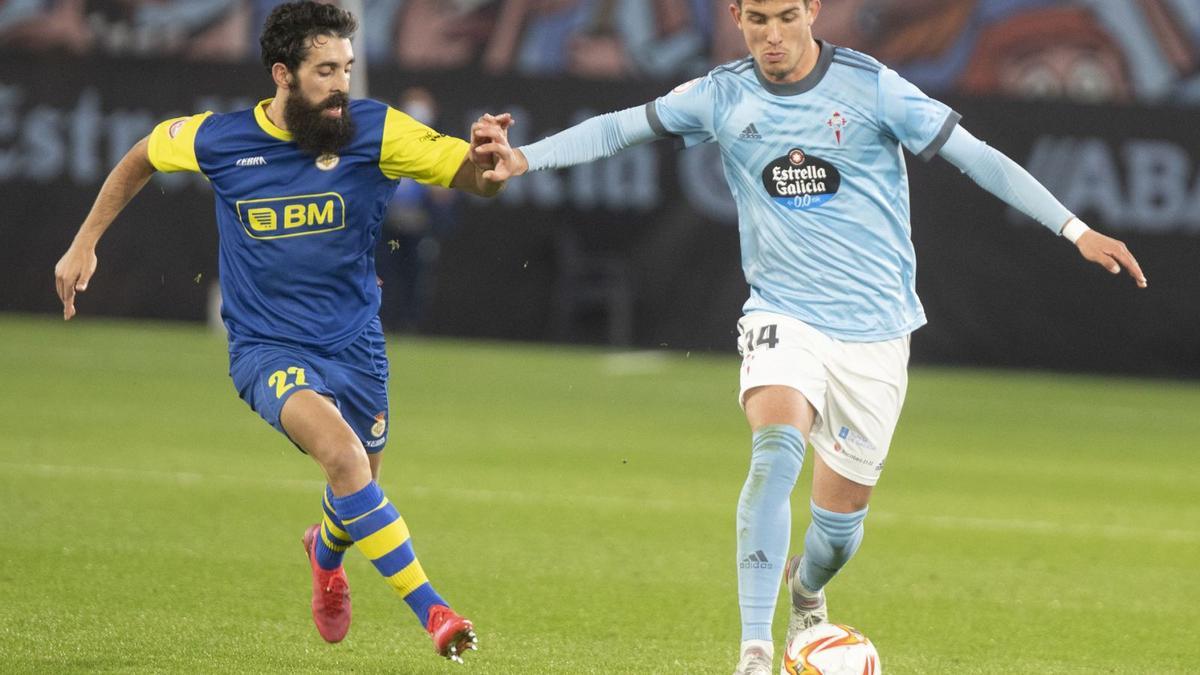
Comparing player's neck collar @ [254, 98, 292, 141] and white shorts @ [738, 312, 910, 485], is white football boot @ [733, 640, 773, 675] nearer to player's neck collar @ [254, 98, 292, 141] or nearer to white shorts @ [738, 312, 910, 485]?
white shorts @ [738, 312, 910, 485]

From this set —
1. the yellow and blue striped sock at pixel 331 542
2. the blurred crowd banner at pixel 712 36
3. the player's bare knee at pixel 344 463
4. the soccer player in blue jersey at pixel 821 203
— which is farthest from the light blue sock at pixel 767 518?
the blurred crowd banner at pixel 712 36

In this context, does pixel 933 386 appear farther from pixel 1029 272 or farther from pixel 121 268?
pixel 121 268

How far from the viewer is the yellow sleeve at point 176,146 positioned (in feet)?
23.1

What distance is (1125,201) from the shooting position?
18391 millimetres

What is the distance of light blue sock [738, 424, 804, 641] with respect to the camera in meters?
6.01

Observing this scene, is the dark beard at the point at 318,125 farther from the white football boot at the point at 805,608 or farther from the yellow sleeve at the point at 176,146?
the white football boot at the point at 805,608

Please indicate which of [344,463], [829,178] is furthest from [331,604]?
[829,178]

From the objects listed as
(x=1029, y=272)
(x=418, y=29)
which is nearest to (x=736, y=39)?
(x=418, y=29)

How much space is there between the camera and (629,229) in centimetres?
1977

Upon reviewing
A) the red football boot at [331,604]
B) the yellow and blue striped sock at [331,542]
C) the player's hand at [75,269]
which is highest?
the player's hand at [75,269]

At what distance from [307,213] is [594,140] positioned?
3.56ft

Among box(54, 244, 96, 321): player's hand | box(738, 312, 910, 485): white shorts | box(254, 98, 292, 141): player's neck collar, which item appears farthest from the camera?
box(54, 244, 96, 321): player's hand

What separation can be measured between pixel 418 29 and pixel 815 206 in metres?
18.2

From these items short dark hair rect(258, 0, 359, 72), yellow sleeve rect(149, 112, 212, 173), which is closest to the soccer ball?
short dark hair rect(258, 0, 359, 72)
